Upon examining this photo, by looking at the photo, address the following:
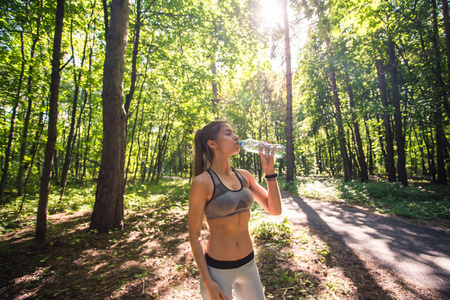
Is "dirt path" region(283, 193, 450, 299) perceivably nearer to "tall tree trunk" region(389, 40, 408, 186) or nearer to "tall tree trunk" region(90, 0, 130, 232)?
"tall tree trunk" region(90, 0, 130, 232)

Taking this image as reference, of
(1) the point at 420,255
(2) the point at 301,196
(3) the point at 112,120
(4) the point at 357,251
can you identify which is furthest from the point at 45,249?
(2) the point at 301,196

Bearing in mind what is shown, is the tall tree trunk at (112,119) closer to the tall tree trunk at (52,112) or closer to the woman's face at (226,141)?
the tall tree trunk at (52,112)

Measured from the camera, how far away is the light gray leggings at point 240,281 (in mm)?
1734

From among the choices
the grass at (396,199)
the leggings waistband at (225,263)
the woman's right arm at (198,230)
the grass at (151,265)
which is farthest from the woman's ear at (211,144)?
the grass at (396,199)

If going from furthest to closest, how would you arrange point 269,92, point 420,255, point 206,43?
point 269,92 → point 206,43 → point 420,255

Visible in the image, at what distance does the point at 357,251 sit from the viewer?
4.71 metres

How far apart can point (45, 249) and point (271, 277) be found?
16.5 ft

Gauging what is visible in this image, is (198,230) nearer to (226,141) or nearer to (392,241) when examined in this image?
(226,141)

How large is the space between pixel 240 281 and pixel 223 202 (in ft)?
2.51

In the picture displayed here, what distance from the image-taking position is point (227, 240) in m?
1.84

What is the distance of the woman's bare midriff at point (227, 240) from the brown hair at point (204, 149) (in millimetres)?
644

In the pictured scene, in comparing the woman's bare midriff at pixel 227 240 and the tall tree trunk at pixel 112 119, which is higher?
the tall tree trunk at pixel 112 119

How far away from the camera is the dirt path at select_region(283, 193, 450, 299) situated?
380 cm

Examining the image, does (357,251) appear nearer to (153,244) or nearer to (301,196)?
(153,244)
